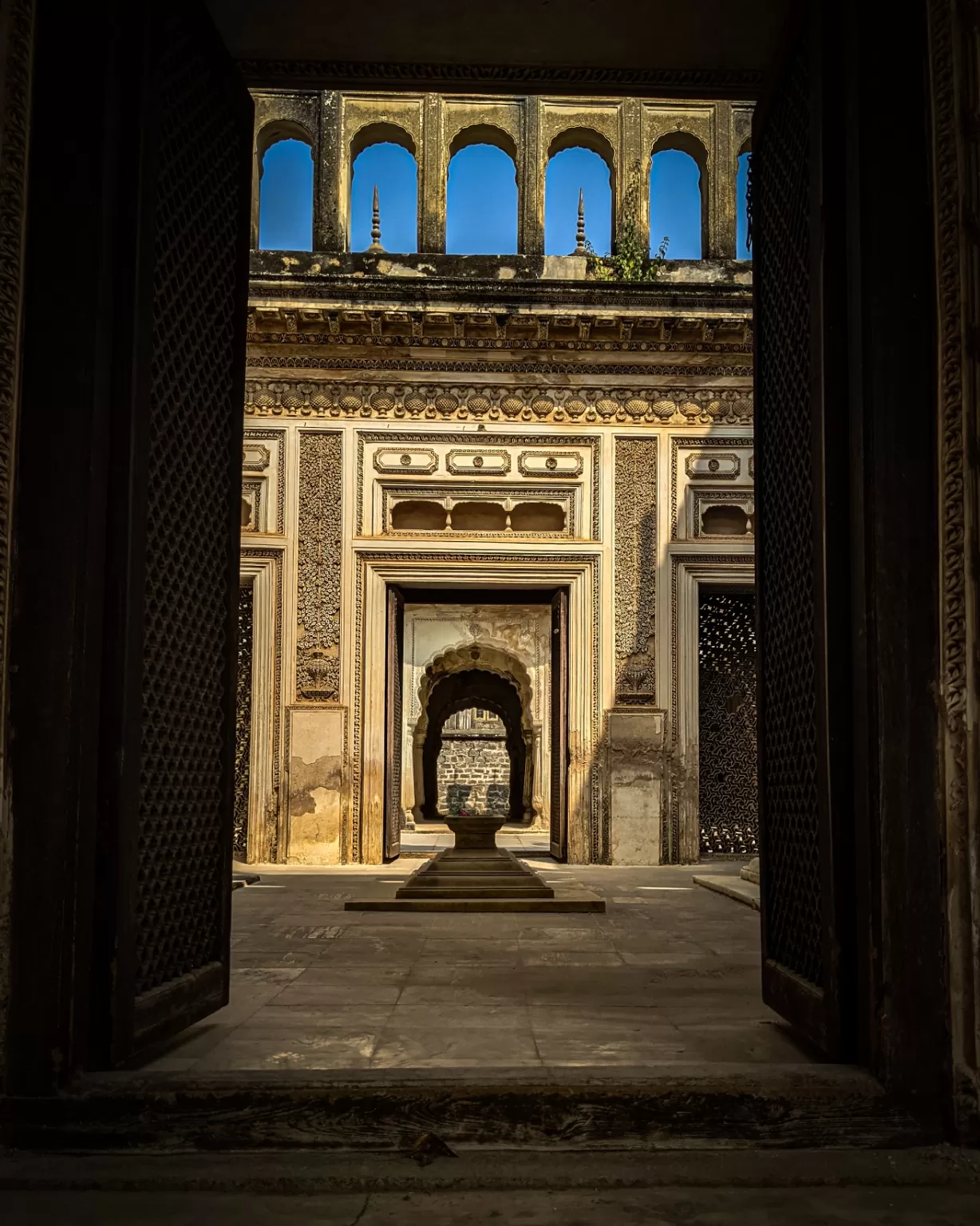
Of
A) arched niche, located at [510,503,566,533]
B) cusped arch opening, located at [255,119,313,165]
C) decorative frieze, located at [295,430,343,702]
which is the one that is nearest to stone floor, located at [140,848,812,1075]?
decorative frieze, located at [295,430,343,702]

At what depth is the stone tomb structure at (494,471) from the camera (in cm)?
1020

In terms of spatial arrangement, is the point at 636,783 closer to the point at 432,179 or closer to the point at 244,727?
the point at 244,727

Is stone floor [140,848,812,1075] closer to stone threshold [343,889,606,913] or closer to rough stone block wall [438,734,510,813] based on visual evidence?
stone threshold [343,889,606,913]

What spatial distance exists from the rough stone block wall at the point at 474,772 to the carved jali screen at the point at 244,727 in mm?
13355

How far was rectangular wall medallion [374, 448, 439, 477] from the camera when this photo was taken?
10.5 metres

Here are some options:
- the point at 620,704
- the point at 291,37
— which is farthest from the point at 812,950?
the point at 620,704

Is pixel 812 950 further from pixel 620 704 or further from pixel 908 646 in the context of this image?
pixel 620 704

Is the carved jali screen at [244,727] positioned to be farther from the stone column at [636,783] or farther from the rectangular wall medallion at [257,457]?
the stone column at [636,783]

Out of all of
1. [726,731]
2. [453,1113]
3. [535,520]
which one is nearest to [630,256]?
[535,520]

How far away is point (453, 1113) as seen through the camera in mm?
2549

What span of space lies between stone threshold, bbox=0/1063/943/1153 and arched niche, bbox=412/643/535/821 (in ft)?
50.8

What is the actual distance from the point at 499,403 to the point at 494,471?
654 mm

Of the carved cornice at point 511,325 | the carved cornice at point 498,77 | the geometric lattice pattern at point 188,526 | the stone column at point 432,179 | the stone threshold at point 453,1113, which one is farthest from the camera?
the stone column at point 432,179

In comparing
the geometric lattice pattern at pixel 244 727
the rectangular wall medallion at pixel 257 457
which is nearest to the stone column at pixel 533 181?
the rectangular wall medallion at pixel 257 457
